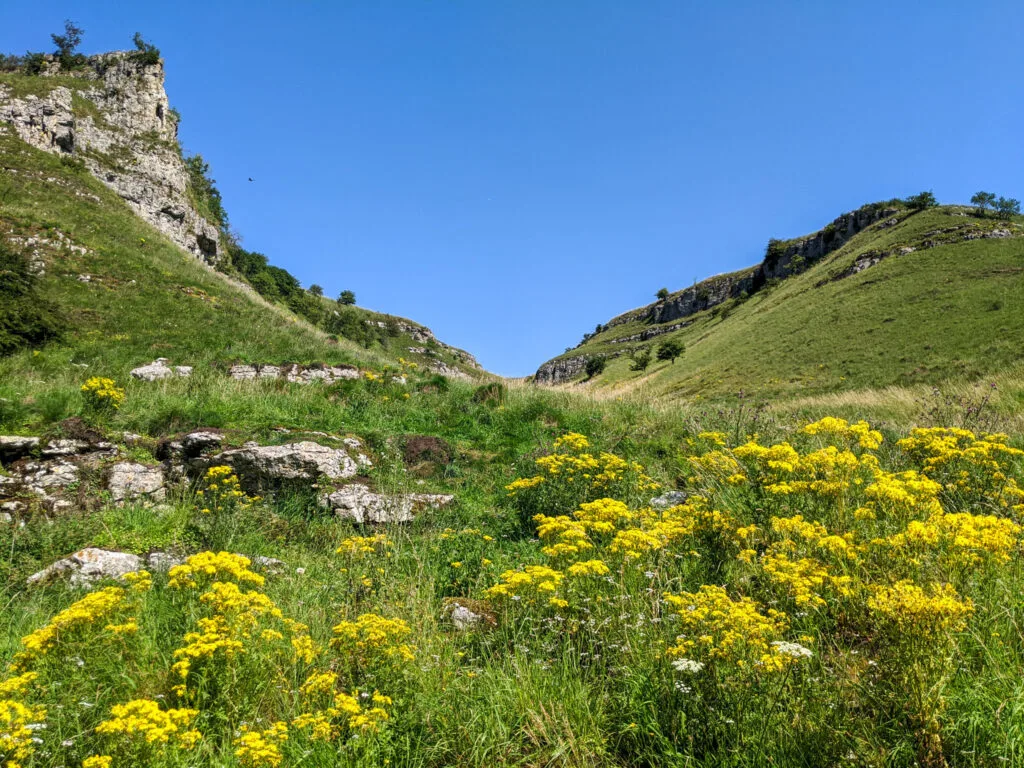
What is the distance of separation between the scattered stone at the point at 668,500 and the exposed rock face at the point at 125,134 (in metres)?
41.3

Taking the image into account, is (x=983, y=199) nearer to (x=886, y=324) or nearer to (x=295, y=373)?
(x=886, y=324)

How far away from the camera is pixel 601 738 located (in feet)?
8.64

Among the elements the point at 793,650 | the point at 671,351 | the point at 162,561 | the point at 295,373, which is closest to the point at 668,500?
the point at 793,650

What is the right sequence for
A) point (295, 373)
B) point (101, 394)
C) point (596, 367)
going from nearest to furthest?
1. point (101, 394)
2. point (295, 373)
3. point (596, 367)

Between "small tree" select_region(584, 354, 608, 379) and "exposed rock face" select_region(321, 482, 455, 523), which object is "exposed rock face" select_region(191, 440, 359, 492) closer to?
"exposed rock face" select_region(321, 482, 455, 523)

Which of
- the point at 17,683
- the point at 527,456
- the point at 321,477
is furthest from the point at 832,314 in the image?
the point at 17,683

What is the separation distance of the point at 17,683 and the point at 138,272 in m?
23.6

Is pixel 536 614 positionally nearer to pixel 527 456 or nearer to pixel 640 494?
pixel 640 494

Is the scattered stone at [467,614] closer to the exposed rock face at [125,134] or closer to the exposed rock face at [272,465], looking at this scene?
the exposed rock face at [272,465]

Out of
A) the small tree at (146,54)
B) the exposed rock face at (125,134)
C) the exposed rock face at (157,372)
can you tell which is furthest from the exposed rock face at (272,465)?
the small tree at (146,54)

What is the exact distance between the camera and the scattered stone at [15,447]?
256 inches

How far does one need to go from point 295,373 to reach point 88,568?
857 centimetres

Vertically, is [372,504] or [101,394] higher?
[101,394]

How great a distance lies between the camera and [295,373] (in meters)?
12.8
